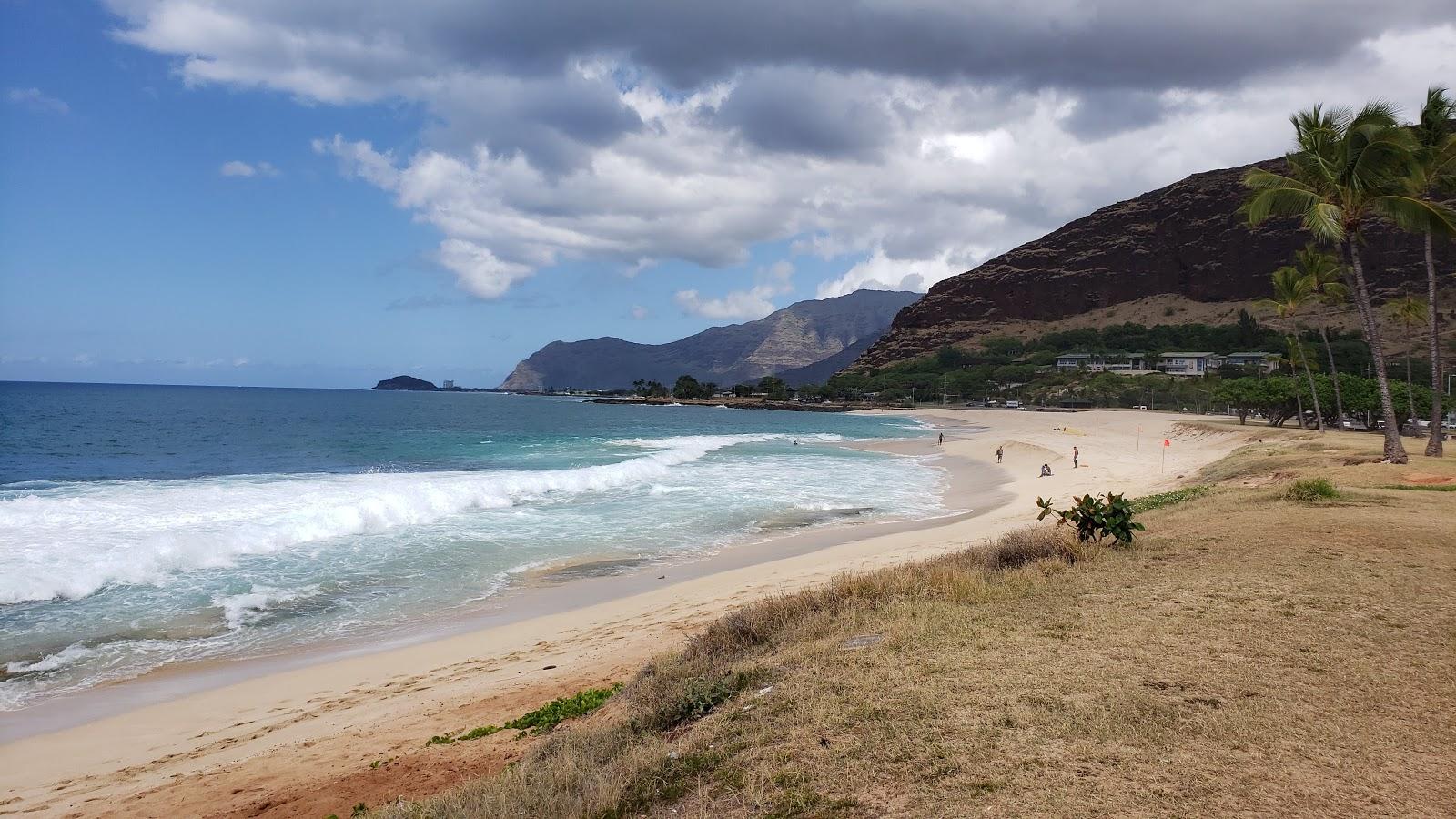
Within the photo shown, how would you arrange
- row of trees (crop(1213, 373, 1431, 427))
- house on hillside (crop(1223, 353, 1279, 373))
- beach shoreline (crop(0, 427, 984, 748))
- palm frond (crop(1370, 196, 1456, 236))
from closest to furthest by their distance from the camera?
beach shoreline (crop(0, 427, 984, 748))
palm frond (crop(1370, 196, 1456, 236))
row of trees (crop(1213, 373, 1431, 427))
house on hillside (crop(1223, 353, 1279, 373))

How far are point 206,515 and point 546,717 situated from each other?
1748 cm

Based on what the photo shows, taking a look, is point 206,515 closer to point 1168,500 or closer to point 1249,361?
point 1168,500

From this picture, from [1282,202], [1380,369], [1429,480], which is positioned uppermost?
[1282,202]

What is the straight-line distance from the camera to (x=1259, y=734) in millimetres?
4188

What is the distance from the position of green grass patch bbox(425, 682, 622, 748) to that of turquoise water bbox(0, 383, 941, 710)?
5.44 metres

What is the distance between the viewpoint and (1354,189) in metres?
19.0

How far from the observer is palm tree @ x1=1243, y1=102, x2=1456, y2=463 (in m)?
18.1

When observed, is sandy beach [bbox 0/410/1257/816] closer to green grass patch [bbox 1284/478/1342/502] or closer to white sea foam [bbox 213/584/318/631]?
white sea foam [bbox 213/584/318/631]

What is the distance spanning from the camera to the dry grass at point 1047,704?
3770mm

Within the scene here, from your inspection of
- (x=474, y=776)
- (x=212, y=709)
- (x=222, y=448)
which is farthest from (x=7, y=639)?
(x=222, y=448)

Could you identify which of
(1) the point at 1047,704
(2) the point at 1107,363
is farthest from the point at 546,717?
(2) the point at 1107,363

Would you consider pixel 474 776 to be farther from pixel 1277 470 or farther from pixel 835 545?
pixel 1277 470

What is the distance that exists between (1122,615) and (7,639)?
46.9 ft

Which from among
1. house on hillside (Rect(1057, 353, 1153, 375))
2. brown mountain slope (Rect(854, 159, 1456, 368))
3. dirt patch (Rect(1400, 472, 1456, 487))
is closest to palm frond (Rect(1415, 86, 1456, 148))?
dirt patch (Rect(1400, 472, 1456, 487))
